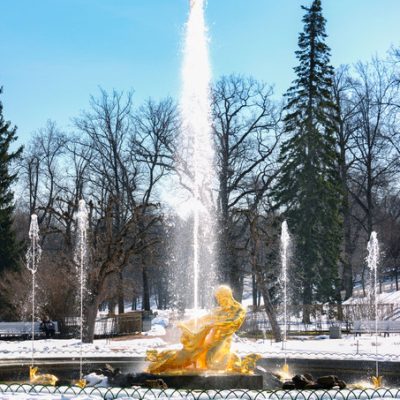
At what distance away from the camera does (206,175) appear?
3412 cm

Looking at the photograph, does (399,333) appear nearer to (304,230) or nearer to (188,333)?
(304,230)

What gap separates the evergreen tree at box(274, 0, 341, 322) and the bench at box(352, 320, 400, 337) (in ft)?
25.0

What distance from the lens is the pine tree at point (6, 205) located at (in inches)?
1406

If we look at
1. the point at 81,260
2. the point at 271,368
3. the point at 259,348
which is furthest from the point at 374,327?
the point at 271,368

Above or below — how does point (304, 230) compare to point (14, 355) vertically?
above

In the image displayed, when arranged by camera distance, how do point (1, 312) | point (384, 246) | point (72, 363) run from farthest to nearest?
point (384, 246) → point (1, 312) → point (72, 363)

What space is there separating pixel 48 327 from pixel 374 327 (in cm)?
1212

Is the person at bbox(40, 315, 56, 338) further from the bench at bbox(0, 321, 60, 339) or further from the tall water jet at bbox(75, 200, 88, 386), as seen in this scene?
the tall water jet at bbox(75, 200, 88, 386)

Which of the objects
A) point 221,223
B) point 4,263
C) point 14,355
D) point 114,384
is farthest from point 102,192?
point 114,384

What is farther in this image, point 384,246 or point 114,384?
point 384,246

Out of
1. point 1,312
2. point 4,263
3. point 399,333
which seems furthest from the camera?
point 4,263

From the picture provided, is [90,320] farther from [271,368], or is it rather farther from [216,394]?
[216,394]

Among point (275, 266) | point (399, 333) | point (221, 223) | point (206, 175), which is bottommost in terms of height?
point (399, 333)

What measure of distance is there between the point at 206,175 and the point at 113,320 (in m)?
10.1
